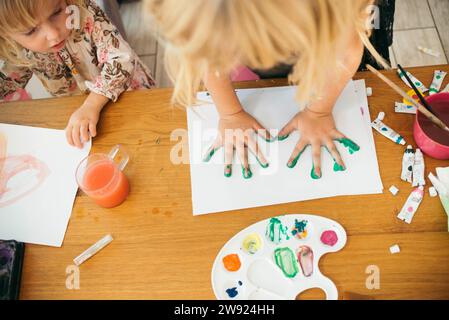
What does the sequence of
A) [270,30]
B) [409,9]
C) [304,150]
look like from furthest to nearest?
[409,9]
[304,150]
[270,30]

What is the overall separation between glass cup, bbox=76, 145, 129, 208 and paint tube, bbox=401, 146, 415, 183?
49 centimetres

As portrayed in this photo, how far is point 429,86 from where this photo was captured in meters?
0.68

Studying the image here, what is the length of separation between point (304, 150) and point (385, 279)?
253 mm

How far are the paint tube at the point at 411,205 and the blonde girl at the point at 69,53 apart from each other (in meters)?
0.58

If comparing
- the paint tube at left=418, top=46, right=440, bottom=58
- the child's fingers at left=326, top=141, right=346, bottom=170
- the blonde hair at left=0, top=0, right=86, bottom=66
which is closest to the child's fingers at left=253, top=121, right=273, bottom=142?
the child's fingers at left=326, top=141, right=346, bottom=170

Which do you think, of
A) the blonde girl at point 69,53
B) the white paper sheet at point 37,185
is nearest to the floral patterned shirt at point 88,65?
the blonde girl at point 69,53

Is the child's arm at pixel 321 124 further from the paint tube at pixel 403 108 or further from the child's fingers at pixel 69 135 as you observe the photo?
the child's fingers at pixel 69 135

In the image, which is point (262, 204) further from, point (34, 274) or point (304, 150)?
point (34, 274)

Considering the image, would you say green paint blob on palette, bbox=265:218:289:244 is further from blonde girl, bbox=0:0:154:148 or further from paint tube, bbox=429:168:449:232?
blonde girl, bbox=0:0:154:148

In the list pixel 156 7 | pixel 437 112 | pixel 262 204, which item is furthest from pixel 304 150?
pixel 156 7

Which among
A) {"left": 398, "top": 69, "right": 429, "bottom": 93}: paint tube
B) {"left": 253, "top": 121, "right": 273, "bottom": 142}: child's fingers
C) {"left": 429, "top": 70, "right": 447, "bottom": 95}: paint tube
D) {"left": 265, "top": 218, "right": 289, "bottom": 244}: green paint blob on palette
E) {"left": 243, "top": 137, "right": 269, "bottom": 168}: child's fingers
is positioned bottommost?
{"left": 265, "top": 218, "right": 289, "bottom": 244}: green paint blob on palette

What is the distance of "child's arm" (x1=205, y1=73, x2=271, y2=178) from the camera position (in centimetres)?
Answer: 66

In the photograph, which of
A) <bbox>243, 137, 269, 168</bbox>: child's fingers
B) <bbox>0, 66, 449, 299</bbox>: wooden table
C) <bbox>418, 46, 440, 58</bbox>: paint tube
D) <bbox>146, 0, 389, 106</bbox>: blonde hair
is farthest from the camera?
<bbox>418, 46, 440, 58</bbox>: paint tube

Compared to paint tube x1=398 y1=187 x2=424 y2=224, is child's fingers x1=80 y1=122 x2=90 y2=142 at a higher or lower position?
lower
